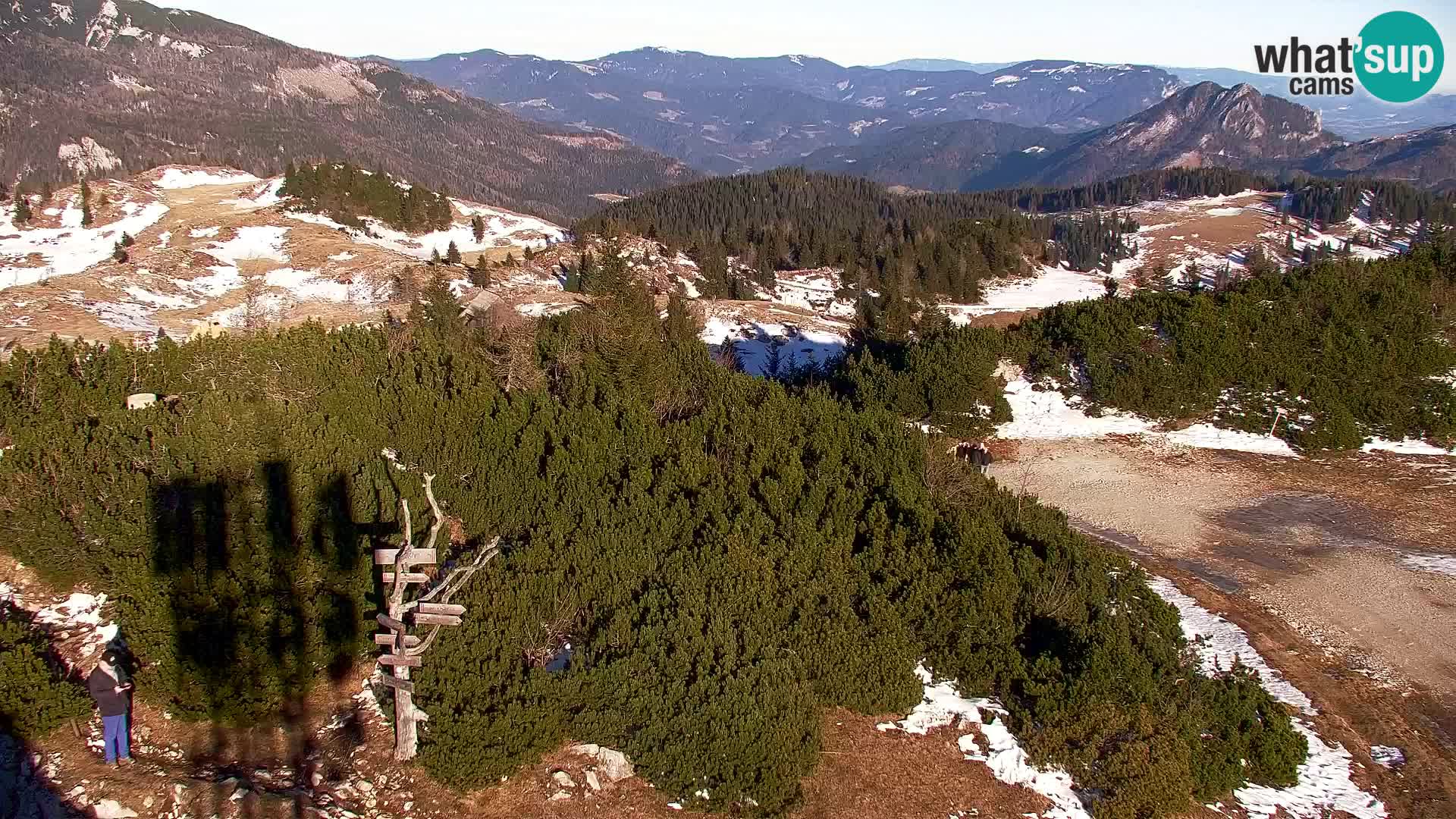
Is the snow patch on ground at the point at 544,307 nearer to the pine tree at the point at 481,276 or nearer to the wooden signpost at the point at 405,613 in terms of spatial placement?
the pine tree at the point at 481,276

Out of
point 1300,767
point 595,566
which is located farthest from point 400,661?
point 1300,767

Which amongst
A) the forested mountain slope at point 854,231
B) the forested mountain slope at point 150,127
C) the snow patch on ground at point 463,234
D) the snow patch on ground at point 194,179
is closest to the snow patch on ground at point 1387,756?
the forested mountain slope at point 854,231

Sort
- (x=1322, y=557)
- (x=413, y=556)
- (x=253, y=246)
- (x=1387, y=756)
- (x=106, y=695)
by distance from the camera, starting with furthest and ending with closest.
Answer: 1. (x=253, y=246)
2. (x=1322, y=557)
3. (x=1387, y=756)
4. (x=106, y=695)
5. (x=413, y=556)

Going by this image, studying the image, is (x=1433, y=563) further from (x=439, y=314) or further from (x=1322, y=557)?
(x=439, y=314)

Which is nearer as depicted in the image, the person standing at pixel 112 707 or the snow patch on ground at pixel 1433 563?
the person standing at pixel 112 707

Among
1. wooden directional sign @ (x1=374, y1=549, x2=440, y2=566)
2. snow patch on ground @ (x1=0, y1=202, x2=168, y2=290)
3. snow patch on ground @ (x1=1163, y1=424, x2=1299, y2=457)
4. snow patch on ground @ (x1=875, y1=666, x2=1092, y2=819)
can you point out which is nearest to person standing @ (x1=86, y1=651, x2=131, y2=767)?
wooden directional sign @ (x1=374, y1=549, x2=440, y2=566)

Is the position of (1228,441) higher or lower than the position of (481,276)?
lower

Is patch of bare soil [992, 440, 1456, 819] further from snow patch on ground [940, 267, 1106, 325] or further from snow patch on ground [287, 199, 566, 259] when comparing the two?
snow patch on ground [287, 199, 566, 259]
